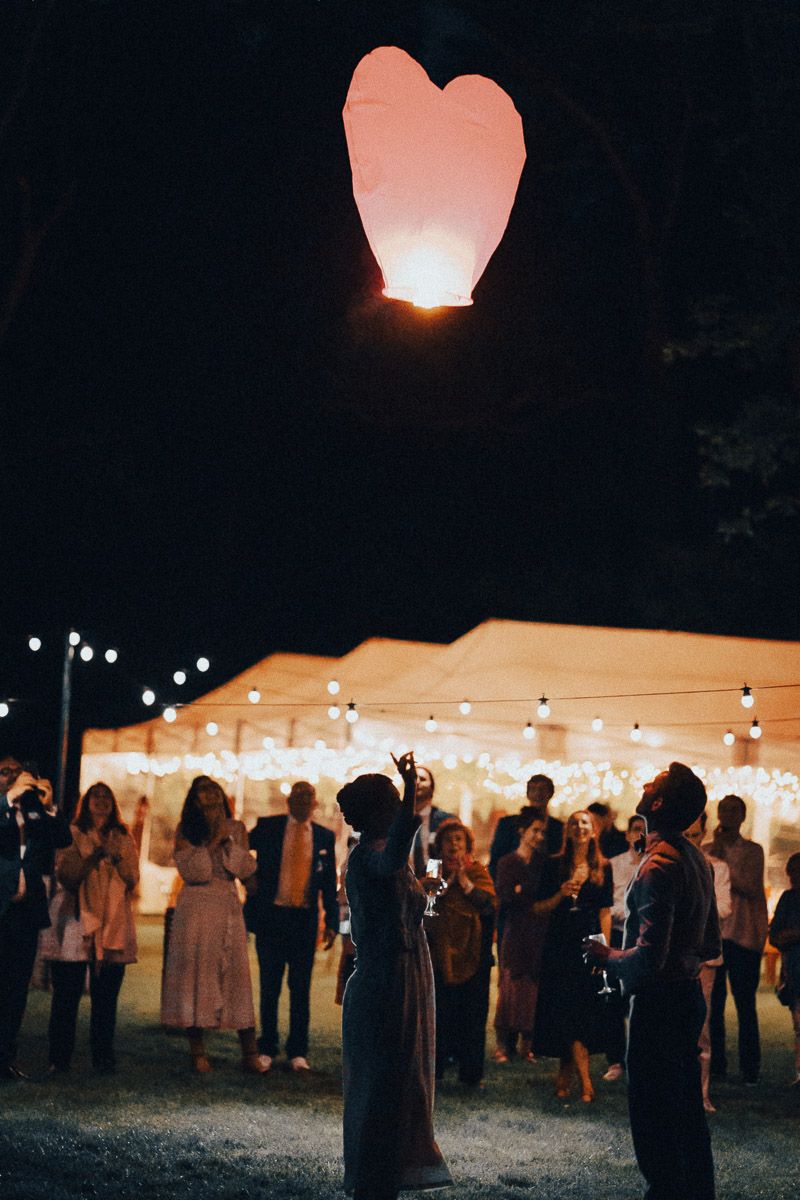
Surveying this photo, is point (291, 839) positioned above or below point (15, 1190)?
above

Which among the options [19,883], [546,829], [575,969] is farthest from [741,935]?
[19,883]

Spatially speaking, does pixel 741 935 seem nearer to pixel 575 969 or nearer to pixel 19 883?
pixel 575 969

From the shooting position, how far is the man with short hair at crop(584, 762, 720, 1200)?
4988mm

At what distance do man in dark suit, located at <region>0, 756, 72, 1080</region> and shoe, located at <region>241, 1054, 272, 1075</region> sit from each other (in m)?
1.19

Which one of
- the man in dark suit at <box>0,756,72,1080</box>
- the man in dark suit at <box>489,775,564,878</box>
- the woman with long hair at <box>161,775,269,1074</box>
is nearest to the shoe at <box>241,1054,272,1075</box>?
the woman with long hair at <box>161,775,269,1074</box>

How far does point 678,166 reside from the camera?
1925 centimetres

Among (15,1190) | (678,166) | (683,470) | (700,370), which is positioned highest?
(678,166)

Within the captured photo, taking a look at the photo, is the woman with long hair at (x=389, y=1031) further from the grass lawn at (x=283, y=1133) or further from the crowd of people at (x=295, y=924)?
the crowd of people at (x=295, y=924)

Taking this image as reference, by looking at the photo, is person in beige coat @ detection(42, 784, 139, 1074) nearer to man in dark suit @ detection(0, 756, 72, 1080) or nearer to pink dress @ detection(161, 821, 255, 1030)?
man in dark suit @ detection(0, 756, 72, 1080)

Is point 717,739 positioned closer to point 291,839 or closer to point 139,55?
point 291,839

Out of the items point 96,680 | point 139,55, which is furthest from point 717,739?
point 96,680

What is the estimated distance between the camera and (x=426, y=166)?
15.5 feet

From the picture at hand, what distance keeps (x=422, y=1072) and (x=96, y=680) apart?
2055 cm

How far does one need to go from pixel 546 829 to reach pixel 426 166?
18.6 ft
